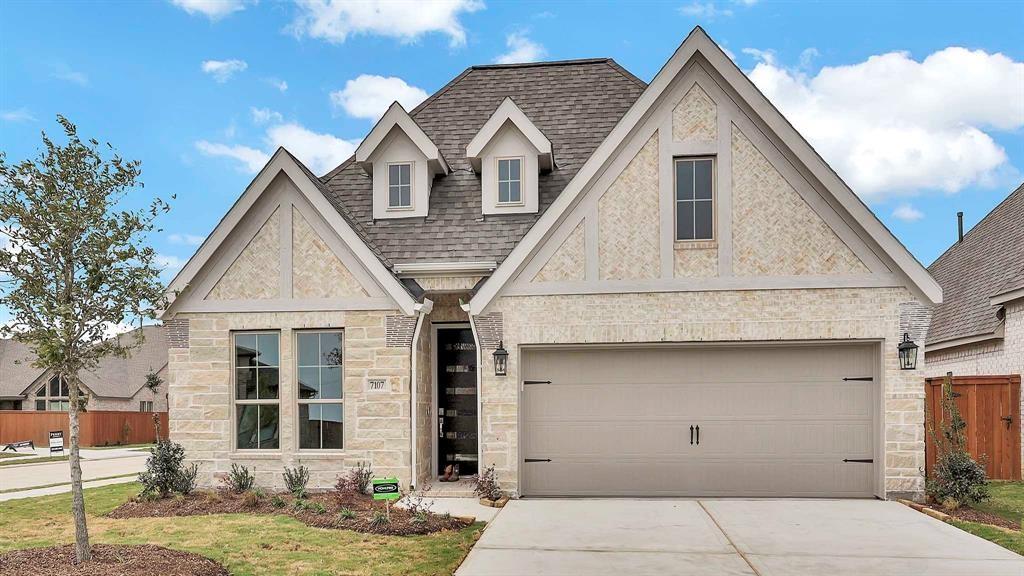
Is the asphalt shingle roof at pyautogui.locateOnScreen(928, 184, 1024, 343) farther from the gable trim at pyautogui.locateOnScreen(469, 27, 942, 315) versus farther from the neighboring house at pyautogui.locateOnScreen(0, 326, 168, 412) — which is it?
the neighboring house at pyautogui.locateOnScreen(0, 326, 168, 412)

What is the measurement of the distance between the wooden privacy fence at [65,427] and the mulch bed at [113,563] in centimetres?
2910

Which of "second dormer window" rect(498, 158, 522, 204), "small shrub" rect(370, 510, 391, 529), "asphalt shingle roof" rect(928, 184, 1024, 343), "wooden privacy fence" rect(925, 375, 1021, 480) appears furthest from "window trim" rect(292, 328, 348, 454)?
"asphalt shingle roof" rect(928, 184, 1024, 343)

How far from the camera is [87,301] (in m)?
7.70

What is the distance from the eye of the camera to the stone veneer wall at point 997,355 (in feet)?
47.9

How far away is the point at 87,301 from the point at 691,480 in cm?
875

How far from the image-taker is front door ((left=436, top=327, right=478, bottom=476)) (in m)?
13.3

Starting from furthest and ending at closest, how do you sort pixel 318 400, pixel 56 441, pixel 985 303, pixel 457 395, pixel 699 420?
pixel 56 441 < pixel 985 303 < pixel 457 395 < pixel 318 400 < pixel 699 420

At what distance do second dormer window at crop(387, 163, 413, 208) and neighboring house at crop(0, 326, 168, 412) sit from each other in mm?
33813

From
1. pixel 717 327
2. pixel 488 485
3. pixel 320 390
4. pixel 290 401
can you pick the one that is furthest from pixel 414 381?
pixel 717 327

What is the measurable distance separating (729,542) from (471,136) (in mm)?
9248

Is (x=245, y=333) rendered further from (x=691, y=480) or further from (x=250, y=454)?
(x=691, y=480)

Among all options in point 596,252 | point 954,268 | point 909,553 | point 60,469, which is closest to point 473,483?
point 596,252

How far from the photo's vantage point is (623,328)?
11500mm

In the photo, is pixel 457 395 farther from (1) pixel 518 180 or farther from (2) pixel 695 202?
(2) pixel 695 202
